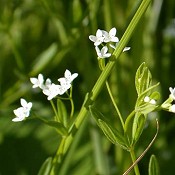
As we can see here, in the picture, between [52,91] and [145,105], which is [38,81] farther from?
[145,105]

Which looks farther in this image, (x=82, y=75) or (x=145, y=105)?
(x=82, y=75)

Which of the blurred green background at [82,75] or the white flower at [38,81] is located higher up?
the white flower at [38,81]

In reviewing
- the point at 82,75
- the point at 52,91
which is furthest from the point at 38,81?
the point at 82,75

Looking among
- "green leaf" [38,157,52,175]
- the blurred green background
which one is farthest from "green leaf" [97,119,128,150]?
the blurred green background

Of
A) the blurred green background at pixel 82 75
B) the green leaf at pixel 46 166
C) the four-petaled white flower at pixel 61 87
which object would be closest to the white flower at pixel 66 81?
the four-petaled white flower at pixel 61 87

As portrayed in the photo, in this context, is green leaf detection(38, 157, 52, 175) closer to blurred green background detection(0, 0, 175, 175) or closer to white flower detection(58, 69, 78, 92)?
white flower detection(58, 69, 78, 92)

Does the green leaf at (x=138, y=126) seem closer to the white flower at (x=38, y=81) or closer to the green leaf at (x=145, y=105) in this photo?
the green leaf at (x=145, y=105)

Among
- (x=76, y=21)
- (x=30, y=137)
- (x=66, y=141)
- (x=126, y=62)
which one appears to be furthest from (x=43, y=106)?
(x=66, y=141)

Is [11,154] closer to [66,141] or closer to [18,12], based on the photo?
[18,12]
